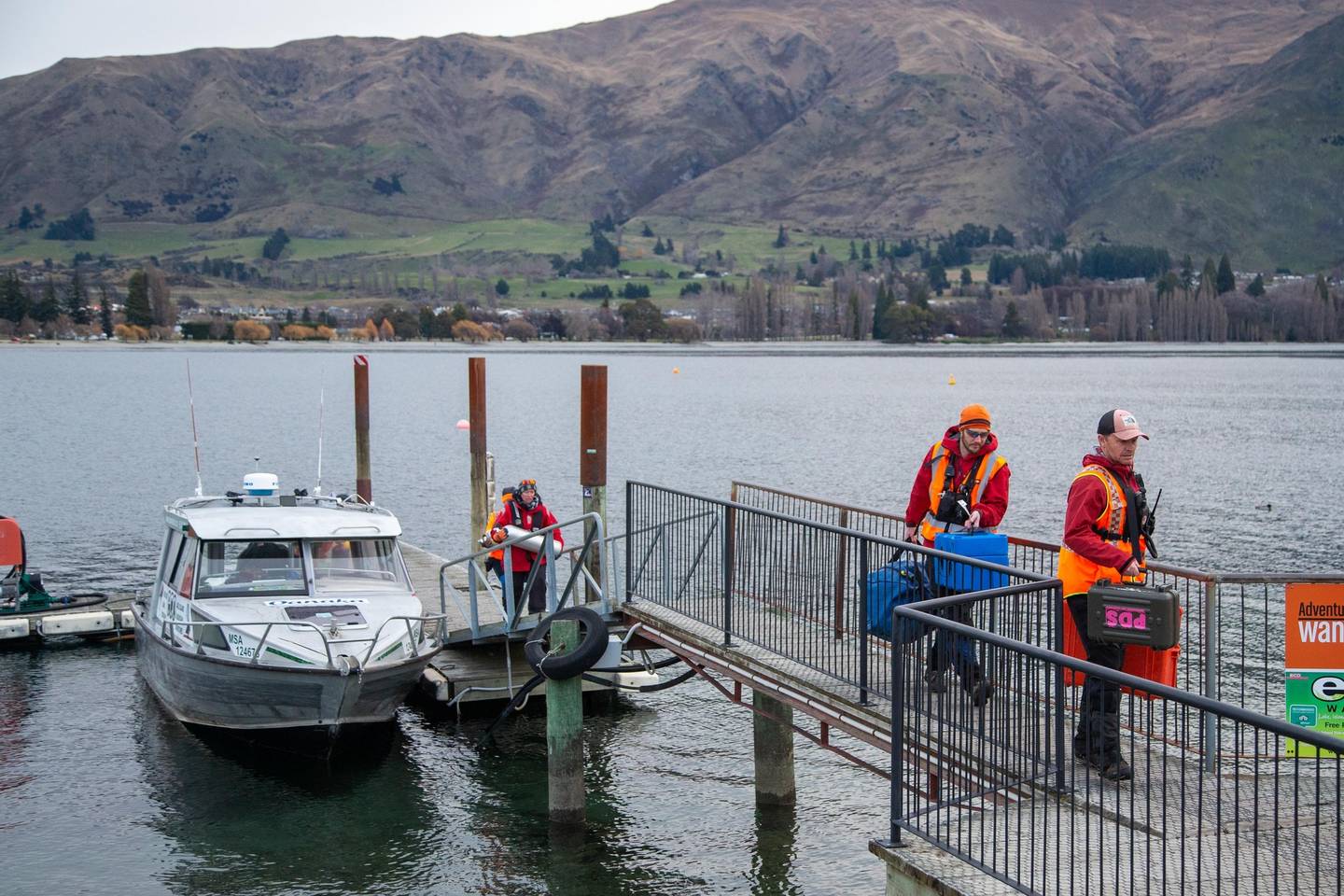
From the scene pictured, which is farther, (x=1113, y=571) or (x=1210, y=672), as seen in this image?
(x=1210, y=672)

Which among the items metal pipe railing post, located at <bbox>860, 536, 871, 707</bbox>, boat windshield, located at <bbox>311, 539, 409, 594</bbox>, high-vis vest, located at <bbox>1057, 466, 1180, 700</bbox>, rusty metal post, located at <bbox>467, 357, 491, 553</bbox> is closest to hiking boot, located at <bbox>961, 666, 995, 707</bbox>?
high-vis vest, located at <bbox>1057, 466, 1180, 700</bbox>

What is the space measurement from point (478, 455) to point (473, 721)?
862 cm

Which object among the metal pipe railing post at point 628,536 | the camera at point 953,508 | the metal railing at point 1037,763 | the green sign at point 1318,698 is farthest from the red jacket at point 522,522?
the green sign at point 1318,698

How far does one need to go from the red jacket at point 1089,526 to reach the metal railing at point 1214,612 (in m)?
1.15

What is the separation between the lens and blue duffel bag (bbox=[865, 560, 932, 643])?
1005 centimetres

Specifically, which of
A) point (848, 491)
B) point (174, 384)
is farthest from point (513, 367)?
point (848, 491)

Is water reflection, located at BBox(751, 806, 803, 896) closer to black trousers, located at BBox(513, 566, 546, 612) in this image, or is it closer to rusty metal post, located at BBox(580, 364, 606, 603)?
rusty metal post, located at BBox(580, 364, 606, 603)

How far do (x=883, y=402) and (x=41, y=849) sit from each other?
324 ft

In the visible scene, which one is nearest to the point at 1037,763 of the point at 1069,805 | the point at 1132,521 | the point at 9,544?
the point at 1069,805

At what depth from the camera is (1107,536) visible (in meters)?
9.06

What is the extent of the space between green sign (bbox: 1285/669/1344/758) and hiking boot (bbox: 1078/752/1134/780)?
1867mm

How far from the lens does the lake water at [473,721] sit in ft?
48.1

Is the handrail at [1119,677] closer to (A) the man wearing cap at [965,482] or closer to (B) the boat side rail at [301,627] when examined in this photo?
(A) the man wearing cap at [965,482]

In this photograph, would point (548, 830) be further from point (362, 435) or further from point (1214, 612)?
point (362, 435)
